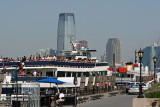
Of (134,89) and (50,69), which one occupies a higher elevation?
(50,69)

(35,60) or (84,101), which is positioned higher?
(35,60)

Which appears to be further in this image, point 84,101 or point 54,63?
point 54,63

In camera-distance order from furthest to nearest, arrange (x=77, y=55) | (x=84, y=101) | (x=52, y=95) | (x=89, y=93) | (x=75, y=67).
Result: (x=77, y=55), (x=75, y=67), (x=89, y=93), (x=84, y=101), (x=52, y=95)

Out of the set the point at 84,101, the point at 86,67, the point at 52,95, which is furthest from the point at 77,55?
the point at 52,95

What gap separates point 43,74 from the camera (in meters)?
47.1

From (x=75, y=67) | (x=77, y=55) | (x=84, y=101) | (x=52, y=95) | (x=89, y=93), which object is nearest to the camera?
(x=52, y=95)

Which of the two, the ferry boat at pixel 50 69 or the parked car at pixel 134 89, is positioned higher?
the ferry boat at pixel 50 69

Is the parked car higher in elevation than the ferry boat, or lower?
lower

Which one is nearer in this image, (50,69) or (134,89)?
(134,89)

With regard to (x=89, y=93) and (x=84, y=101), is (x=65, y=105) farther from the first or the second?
(x=89, y=93)

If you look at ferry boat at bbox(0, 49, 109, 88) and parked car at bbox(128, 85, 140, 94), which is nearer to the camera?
ferry boat at bbox(0, 49, 109, 88)

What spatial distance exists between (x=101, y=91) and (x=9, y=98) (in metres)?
23.7

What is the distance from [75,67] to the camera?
49.4 m

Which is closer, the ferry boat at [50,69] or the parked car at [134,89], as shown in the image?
the ferry boat at [50,69]
